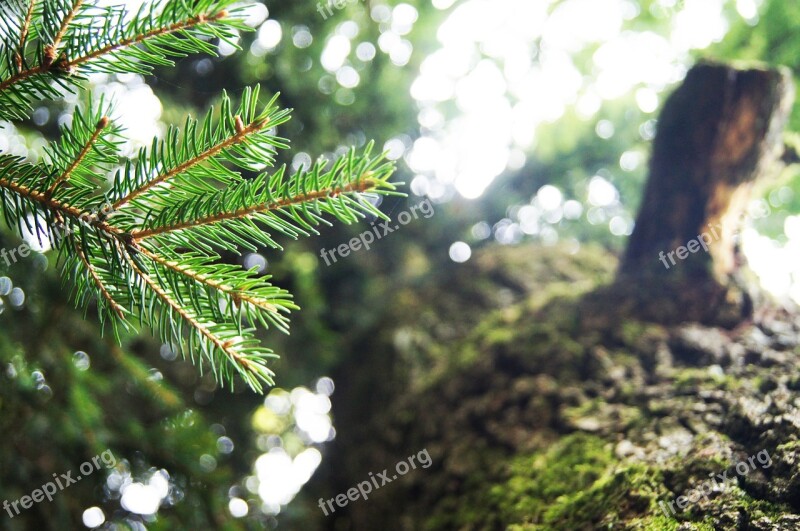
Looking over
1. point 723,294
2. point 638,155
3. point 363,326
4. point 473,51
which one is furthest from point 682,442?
point 473,51

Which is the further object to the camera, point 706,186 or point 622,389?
point 706,186

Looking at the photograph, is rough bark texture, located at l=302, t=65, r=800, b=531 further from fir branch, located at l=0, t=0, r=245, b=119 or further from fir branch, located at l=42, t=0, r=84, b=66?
fir branch, located at l=42, t=0, r=84, b=66

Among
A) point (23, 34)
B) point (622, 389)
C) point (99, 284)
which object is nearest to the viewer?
point (23, 34)

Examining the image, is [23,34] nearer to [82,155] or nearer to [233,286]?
[82,155]

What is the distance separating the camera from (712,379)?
174cm

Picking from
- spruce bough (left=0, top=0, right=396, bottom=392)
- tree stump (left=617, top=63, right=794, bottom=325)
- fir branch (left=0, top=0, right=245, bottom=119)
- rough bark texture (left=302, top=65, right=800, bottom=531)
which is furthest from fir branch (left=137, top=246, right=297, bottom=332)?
tree stump (left=617, top=63, right=794, bottom=325)

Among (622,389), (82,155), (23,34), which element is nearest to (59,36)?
(23,34)

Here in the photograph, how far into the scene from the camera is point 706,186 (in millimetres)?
2439

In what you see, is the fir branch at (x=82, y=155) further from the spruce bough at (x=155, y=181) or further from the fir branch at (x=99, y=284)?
the fir branch at (x=99, y=284)

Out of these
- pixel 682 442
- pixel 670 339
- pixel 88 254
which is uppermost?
pixel 88 254

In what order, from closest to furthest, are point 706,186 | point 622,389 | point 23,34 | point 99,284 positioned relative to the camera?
point 23,34
point 99,284
point 622,389
point 706,186

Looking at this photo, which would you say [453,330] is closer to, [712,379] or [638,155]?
[712,379]

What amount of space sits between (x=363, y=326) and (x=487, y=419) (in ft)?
6.41

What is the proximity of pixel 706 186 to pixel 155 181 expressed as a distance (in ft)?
8.17
